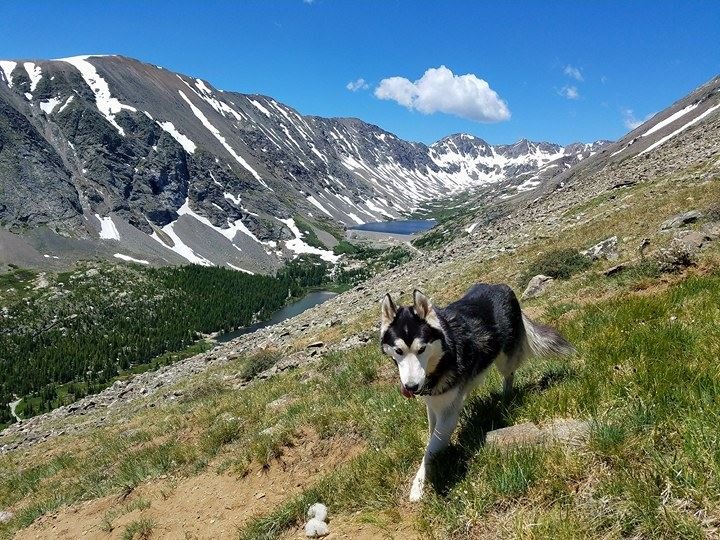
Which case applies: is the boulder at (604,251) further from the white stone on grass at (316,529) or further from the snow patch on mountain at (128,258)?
the snow patch on mountain at (128,258)

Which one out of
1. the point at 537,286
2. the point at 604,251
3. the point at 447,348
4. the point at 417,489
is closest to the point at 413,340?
the point at 447,348

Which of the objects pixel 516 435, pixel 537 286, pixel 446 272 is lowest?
pixel 537 286

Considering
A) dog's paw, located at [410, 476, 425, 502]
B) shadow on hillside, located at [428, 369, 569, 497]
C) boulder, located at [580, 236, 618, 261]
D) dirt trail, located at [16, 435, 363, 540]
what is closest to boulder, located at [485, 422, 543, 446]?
shadow on hillside, located at [428, 369, 569, 497]

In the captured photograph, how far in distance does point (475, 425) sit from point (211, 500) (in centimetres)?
462

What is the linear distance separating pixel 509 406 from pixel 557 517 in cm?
230

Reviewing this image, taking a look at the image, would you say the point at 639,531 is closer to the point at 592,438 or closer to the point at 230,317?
the point at 592,438

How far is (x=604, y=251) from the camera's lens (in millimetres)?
20062

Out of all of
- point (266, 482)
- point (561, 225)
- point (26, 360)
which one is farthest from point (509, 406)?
point (26, 360)

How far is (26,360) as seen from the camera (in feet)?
380

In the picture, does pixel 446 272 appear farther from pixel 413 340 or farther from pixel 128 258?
pixel 128 258

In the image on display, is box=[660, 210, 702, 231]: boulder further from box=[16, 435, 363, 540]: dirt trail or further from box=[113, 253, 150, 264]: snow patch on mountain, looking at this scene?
box=[113, 253, 150, 264]: snow patch on mountain

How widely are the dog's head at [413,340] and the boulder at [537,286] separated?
45.0 feet

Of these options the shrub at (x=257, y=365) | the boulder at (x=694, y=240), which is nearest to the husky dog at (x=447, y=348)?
the boulder at (x=694, y=240)

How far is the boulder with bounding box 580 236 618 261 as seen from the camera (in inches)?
762
